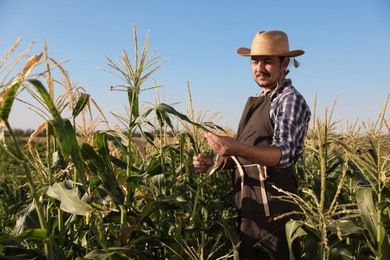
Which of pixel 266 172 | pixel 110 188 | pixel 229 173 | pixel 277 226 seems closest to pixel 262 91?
pixel 266 172

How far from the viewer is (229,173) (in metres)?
4.98

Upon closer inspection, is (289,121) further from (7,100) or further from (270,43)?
(7,100)

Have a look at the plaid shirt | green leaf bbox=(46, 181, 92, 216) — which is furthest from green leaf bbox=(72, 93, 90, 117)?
the plaid shirt

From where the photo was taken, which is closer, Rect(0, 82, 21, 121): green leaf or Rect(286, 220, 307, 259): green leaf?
Rect(0, 82, 21, 121): green leaf

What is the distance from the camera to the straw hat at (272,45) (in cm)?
309

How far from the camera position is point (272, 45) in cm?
312

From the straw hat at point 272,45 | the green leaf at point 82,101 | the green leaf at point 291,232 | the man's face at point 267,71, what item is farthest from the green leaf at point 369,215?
the green leaf at point 82,101

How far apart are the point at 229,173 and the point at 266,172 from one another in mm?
2057

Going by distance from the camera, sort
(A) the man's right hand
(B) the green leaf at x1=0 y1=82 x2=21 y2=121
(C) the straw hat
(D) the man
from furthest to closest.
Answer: (A) the man's right hand, (C) the straw hat, (D) the man, (B) the green leaf at x1=0 y1=82 x2=21 y2=121

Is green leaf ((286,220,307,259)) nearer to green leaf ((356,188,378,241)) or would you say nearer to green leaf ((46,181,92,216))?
green leaf ((356,188,378,241))

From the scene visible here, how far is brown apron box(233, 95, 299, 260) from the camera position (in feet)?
9.78

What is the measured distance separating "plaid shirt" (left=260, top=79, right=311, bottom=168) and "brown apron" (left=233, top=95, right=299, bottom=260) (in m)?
0.15

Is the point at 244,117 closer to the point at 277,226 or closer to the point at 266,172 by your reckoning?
the point at 266,172

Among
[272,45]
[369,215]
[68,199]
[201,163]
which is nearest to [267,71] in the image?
[272,45]
